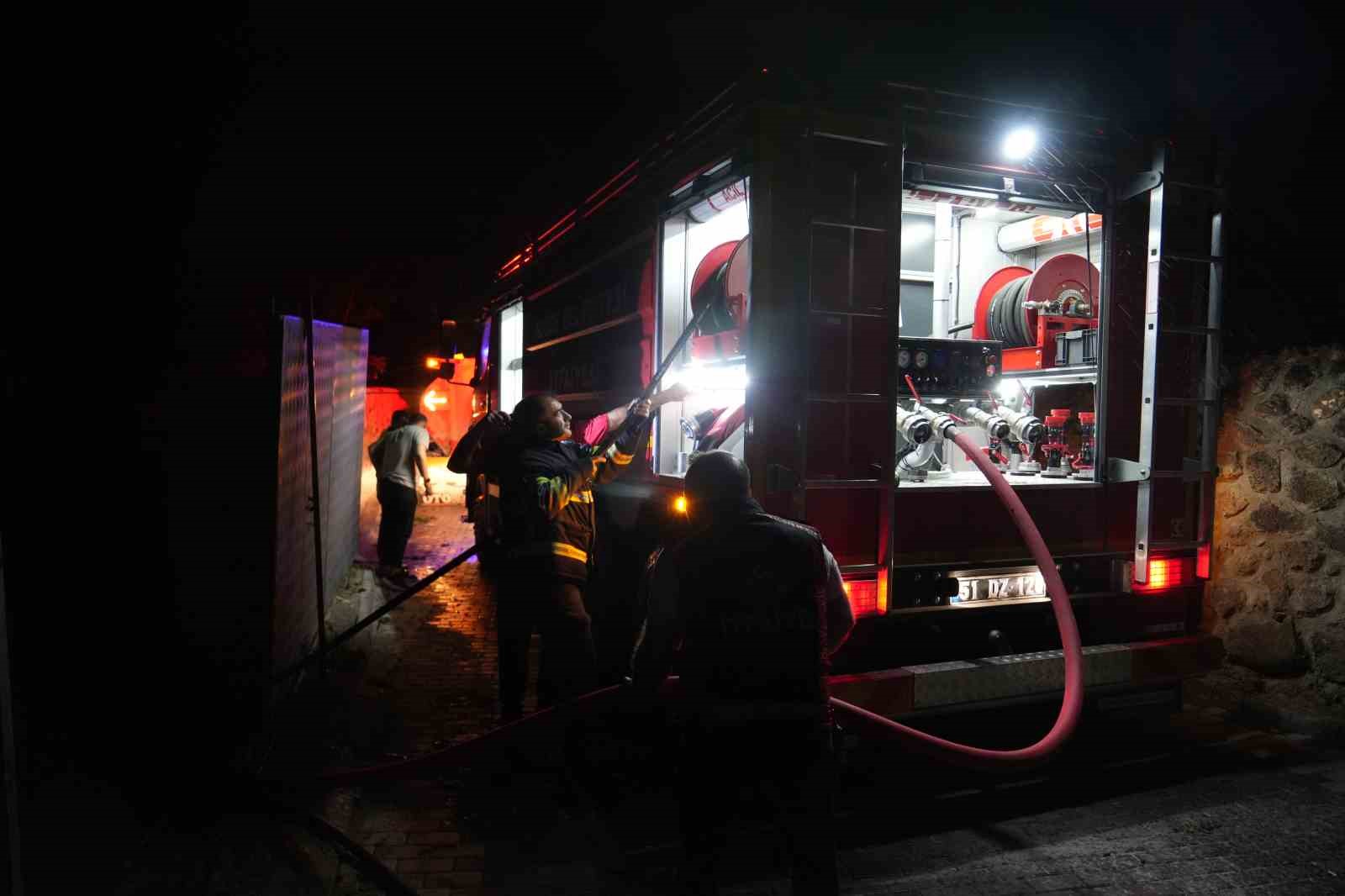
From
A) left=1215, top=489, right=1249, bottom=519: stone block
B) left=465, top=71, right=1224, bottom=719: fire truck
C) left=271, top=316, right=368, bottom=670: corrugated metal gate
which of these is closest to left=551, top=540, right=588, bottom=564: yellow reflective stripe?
left=465, top=71, right=1224, bottom=719: fire truck

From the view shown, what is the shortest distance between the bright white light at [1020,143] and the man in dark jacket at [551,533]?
2.17 metres

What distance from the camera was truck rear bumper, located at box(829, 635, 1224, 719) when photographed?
3.43 m

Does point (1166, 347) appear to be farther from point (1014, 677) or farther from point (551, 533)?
point (551, 533)

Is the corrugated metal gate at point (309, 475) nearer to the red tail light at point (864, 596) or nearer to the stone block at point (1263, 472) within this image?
the red tail light at point (864, 596)

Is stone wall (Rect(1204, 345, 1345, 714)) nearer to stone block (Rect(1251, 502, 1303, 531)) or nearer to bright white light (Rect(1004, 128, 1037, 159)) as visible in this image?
stone block (Rect(1251, 502, 1303, 531))

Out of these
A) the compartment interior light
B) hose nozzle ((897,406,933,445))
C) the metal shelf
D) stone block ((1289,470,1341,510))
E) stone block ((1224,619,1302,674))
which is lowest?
stone block ((1224,619,1302,674))

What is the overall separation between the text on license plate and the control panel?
3.24 feet

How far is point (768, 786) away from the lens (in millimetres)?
2387

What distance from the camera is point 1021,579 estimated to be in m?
3.82

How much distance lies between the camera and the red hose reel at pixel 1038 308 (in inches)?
201

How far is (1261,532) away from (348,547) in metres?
7.66

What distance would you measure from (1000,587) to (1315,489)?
6.93 ft

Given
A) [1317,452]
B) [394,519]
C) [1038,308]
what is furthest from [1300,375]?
[394,519]

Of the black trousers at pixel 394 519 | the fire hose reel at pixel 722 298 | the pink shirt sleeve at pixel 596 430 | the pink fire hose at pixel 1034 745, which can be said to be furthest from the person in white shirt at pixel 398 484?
the pink fire hose at pixel 1034 745
